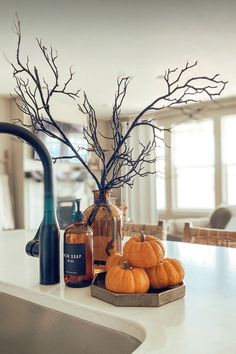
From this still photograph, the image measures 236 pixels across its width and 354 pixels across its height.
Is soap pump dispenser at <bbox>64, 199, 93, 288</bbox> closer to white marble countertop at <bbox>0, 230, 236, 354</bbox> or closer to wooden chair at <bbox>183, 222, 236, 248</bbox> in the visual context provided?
white marble countertop at <bbox>0, 230, 236, 354</bbox>

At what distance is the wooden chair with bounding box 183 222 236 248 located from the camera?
1.60 m

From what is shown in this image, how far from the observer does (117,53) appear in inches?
147

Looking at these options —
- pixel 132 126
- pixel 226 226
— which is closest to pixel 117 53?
pixel 226 226

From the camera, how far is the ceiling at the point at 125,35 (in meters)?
2.78

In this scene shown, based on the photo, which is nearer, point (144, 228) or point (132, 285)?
point (132, 285)

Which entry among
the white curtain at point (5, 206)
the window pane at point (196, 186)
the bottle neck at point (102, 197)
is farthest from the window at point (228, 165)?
the bottle neck at point (102, 197)

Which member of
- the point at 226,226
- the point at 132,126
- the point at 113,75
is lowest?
the point at 226,226

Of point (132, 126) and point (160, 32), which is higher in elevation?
point (160, 32)

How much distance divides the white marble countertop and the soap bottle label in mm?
45

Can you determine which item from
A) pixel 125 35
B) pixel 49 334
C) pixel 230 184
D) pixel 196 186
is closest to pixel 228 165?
pixel 230 184

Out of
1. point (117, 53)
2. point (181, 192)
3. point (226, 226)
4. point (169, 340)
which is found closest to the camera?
point (169, 340)

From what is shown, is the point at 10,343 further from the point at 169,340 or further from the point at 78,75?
the point at 78,75

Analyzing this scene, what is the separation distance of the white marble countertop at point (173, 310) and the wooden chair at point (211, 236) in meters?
0.44

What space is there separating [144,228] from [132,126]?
1142 mm
